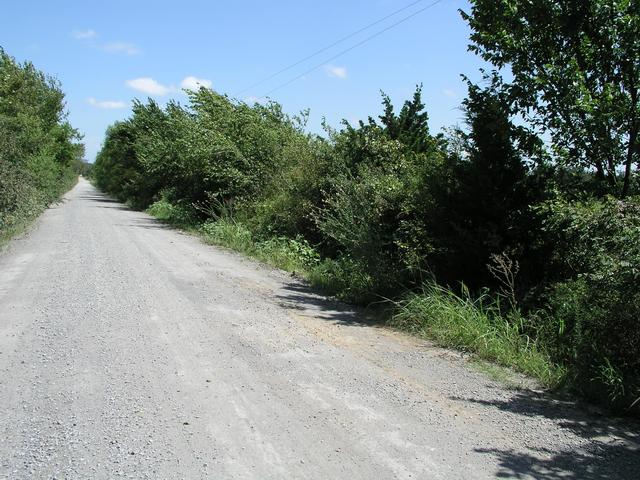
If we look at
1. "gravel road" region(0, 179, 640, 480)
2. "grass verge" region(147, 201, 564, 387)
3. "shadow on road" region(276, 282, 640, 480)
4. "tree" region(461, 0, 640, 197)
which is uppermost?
"tree" region(461, 0, 640, 197)

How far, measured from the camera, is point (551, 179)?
8.40m

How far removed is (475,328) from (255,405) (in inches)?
144

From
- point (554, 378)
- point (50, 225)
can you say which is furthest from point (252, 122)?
point (554, 378)

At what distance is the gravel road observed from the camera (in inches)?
152

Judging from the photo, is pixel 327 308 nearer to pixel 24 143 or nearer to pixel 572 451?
pixel 572 451

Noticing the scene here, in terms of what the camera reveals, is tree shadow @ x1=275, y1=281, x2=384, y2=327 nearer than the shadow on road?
No

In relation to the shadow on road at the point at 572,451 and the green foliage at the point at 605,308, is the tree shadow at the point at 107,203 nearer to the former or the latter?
the green foliage at the point at 605,308

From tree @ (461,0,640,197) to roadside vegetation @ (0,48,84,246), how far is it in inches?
593

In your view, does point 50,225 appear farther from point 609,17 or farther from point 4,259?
point 609,17

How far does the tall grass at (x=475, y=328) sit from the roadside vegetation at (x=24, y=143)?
1359cm

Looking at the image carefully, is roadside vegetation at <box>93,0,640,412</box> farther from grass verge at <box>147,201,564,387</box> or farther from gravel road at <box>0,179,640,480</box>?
gravel road at <box>0,179,640,480</box>

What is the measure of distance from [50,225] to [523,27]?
19.9 m

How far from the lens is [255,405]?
482 centimetres

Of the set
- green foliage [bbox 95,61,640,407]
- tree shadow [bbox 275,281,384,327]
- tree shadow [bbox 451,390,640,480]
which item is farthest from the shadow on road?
tree shadow [bbox 275,281,384,327]
